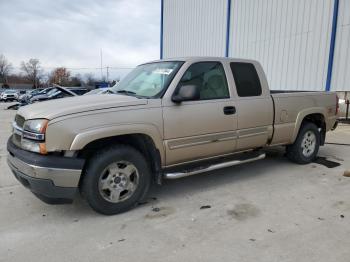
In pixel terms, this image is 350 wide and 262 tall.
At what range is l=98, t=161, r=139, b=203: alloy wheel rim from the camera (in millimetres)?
3648

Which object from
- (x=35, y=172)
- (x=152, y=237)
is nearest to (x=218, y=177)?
(x=152, y=237)

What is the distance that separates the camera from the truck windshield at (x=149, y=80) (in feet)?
13.6

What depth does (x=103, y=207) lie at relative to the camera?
143 inches

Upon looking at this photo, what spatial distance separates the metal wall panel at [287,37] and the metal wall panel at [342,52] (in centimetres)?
38

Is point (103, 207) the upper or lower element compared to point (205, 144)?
lower

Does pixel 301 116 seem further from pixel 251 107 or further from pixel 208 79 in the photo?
pixel 208 79

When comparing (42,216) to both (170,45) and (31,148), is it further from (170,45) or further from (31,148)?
(170,45)

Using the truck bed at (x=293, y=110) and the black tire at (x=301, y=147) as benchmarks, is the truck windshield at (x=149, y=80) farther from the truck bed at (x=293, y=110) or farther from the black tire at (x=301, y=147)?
the black tire at (x=301, y=147)

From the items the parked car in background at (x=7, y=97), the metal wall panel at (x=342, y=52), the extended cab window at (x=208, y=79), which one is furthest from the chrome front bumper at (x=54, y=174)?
the parked car in background at (x=7, y=97)

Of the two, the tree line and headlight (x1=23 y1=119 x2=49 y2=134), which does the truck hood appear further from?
the tree line

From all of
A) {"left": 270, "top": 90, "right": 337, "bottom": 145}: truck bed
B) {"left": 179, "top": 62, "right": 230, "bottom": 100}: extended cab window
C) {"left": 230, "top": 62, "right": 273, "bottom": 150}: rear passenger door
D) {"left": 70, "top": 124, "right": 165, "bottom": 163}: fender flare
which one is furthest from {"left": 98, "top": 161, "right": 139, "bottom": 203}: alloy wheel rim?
{"left": 270, "top": 90, "right": 337, "bottom": 145}: truck bed

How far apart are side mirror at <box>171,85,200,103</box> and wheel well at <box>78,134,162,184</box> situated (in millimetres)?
609

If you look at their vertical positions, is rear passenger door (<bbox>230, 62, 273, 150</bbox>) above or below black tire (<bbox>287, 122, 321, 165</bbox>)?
above

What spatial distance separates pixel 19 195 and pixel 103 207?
1603mm
